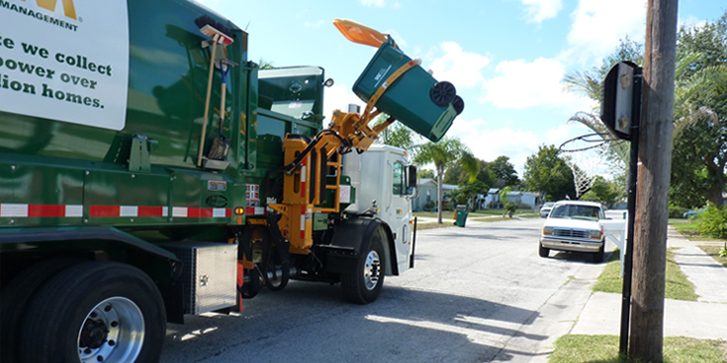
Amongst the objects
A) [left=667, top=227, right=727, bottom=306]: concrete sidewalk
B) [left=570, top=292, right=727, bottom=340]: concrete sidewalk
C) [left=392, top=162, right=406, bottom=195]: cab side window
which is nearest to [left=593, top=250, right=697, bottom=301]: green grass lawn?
[left=667, top=227, right=727, bottom=306]: concrete sidewalk

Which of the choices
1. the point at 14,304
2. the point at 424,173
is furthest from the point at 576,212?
the point at 424,173

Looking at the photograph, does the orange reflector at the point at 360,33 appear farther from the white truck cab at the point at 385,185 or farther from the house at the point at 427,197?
the house at the point at 427,197

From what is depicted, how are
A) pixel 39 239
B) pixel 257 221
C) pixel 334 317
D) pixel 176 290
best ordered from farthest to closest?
1. pixel 334 317
2. pixel 257 221
3. pixel 176 290
4. pixel 39 239

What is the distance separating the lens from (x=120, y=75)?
4371 mm

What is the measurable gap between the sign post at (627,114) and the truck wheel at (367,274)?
3.74 metres

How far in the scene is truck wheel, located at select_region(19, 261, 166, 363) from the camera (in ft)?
11.8

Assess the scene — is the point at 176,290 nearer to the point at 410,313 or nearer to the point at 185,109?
the point at 185,109

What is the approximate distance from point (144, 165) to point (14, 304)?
4.53ft

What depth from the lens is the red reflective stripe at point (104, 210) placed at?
404cm

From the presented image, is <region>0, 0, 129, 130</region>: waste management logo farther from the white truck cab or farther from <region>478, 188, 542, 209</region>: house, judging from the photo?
<region>478, 188, 542, 209</region>: house

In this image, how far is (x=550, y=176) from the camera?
8462cm

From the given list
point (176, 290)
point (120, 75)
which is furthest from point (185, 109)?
point (176, 290)

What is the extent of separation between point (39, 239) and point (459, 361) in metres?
3.95

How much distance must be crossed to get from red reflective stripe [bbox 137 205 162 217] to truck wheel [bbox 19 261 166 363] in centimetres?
49
